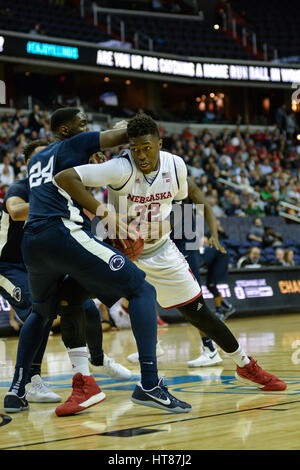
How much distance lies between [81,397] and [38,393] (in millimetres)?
658

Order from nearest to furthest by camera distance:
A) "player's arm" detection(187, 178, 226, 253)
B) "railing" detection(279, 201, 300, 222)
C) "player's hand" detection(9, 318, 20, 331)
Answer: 1. "player's arm" detection(187, 178, 226, 253)
2. "player's hand" detection(9, 318, 20, 331)
3. "railing" detection(279, 201, 300, 222)

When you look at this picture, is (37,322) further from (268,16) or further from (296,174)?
(268,16)

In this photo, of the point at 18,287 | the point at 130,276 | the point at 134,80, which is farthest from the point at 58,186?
the point at 134,80

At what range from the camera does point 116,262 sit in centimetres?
392

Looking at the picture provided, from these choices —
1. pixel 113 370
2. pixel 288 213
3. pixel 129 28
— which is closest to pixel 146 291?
pixel 113 370

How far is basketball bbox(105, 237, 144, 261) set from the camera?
4.49 metres

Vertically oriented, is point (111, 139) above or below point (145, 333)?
above

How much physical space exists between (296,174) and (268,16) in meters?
11.4

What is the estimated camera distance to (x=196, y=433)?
10.8ft

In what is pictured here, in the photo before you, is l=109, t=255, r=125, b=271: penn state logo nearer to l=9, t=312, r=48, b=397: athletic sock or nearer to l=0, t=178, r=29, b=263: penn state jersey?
l=9, t=312, r=48, b=397: athletic sock

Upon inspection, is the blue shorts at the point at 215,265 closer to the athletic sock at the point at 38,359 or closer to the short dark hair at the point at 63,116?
the athletic sock at the point at 38,359

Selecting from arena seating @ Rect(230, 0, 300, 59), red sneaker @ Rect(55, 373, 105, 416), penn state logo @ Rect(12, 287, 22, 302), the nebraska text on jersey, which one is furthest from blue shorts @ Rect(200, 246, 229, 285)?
arena seating @ Rect(230, 0, 300, 59)

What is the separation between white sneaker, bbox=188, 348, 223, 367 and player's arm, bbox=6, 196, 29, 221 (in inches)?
88.4

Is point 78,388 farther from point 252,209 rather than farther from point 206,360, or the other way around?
point 252,209
